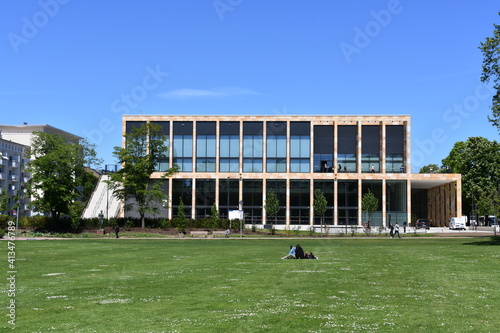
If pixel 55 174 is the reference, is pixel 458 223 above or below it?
below

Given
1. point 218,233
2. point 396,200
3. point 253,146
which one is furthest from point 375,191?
point 218,233

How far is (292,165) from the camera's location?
360ft

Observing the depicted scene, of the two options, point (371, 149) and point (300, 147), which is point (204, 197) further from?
point (371, 149)

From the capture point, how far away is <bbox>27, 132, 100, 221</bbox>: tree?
3226 inches

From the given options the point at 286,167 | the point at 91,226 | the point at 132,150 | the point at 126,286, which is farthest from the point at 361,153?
the point at 126,286

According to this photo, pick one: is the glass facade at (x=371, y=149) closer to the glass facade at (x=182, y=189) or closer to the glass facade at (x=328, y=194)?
the glass facade at (x=328, y=194)

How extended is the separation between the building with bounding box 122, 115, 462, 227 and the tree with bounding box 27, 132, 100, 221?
2447cm

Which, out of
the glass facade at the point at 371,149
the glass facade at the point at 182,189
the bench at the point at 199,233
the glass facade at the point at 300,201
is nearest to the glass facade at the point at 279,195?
the glass facade at the point at 300,201

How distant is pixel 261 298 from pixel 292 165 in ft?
308

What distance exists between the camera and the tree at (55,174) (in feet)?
269

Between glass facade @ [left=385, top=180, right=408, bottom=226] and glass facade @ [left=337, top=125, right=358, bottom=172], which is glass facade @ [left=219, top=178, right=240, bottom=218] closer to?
glass facade @ [left=337, top=125, right=358, bottom=172]

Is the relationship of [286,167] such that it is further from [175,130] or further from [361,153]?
[175,130]

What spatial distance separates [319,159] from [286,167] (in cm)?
663

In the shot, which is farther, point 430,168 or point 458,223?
point 430,168
